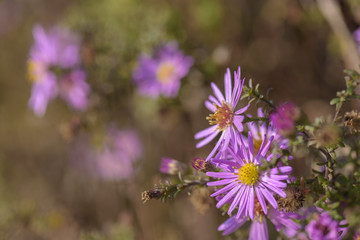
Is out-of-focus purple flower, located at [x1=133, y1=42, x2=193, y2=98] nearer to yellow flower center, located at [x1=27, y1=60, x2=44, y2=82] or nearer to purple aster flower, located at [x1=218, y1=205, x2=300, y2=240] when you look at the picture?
yellow flower center, located at [x1=27, y1=60, x2=44, y2=82]

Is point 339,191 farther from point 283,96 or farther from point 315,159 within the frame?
point 283,96

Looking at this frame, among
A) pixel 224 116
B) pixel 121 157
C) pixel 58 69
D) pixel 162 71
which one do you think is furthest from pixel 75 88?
pixel 224 116

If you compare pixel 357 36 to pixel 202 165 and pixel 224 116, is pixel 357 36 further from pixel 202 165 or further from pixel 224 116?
pixel 202 165

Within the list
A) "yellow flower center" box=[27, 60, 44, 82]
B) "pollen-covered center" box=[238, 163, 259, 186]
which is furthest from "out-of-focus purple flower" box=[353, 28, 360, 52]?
"yellow flower center" box=[27, 60, 44, 82]

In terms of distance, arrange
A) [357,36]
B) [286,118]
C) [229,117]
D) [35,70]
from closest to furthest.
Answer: [286,118], [229,117], [357,36], [35,70]

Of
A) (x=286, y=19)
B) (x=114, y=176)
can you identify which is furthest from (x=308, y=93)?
(x=114, y=176)

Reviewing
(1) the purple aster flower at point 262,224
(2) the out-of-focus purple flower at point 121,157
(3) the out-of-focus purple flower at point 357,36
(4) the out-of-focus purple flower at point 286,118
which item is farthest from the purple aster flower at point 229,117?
(2) the out-of-focus purple flower at point 121,157

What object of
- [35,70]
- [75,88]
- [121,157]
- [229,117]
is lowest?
[229,117]
